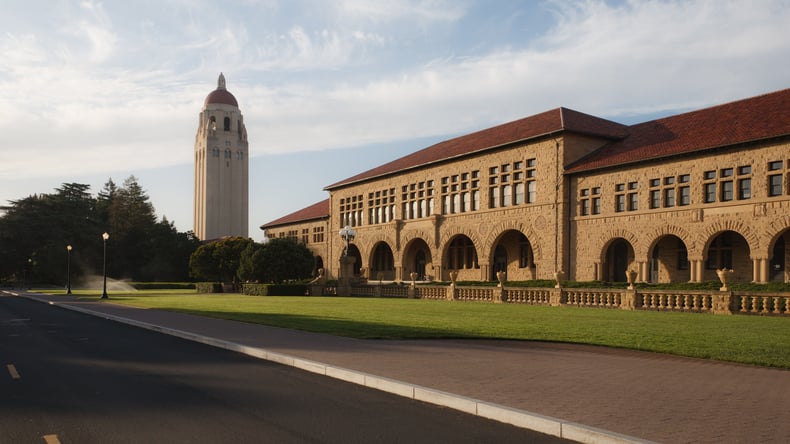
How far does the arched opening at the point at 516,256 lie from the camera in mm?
50031

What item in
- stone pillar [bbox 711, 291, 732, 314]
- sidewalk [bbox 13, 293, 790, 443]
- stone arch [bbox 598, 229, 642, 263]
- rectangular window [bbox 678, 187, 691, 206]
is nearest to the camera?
sidewalk [bbox 13, 293, 790, 443]

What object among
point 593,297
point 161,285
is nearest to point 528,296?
point 593,297

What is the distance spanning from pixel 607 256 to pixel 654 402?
3786cm

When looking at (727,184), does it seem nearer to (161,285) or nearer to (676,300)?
(676,300)

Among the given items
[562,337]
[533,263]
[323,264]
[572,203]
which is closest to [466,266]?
[533,263]

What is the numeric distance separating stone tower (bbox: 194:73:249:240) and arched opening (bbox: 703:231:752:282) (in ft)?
329

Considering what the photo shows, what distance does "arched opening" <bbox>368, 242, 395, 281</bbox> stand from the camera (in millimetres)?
66981

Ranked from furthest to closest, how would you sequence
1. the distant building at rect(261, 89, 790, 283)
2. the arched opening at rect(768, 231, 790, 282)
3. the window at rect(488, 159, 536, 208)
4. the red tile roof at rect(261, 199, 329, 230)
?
the red tile roof at rect(261, 199, 329, 230) → the window at rect(488, 159, 536, 208) → the distant building at rect(261, 89, 790, 283) → the arched opening at rect(768, 231, 790, 282)

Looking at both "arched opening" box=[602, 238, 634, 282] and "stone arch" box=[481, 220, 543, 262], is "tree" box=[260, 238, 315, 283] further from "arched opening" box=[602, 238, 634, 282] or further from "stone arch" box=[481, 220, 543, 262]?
"arched opening" box=[602, 238, 634, 282]

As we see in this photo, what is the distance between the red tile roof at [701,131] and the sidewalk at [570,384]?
26.6 meters

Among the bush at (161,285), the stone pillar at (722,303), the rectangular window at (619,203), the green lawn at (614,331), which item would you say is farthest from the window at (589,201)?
the bush at (161,285)

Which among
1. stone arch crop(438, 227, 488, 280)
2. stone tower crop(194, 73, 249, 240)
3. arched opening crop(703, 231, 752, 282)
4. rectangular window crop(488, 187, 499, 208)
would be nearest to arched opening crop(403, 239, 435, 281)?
stone arch crop(438, 227, 488, 280)

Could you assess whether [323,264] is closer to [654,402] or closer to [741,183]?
[741,183]

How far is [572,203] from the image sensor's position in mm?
44688
